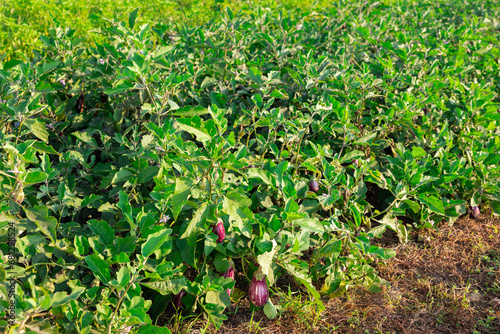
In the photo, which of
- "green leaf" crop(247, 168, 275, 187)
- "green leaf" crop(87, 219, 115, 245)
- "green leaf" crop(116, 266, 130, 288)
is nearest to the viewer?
"green leaf" crop(116, 266, 130, 288)

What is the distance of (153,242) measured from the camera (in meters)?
1.59

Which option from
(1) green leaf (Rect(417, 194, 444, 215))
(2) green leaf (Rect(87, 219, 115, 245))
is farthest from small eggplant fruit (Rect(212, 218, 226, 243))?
(1) green leaf (Rect(417, 194, 444, 215))

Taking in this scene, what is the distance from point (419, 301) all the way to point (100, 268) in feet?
5.14

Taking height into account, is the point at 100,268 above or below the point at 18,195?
below

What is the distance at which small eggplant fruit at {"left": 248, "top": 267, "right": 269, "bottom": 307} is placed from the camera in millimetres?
1938

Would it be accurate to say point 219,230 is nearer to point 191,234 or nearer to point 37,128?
point 191,234

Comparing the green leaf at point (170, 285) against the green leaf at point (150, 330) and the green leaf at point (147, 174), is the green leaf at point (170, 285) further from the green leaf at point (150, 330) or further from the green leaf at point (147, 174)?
the green leaf at point (147, 174)

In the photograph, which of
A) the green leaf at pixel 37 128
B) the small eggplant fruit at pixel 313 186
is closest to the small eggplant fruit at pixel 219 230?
the small eggplant fruit at pixel 313 186

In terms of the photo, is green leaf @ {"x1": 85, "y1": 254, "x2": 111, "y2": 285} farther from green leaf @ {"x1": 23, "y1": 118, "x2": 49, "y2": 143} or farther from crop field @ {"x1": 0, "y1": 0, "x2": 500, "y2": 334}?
green leaf @ {"x1": 23, "y1": 118, "x2": 49, "y2": 143}

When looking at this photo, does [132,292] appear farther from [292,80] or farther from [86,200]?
[292,80]

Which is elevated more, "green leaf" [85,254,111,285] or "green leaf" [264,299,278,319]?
"green leaf" [85,254,111,285]

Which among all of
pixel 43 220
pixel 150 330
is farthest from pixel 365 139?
pixel 43 220

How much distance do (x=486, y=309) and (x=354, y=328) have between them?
27.8 inches

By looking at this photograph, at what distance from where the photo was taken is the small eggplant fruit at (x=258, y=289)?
194 centimetres
